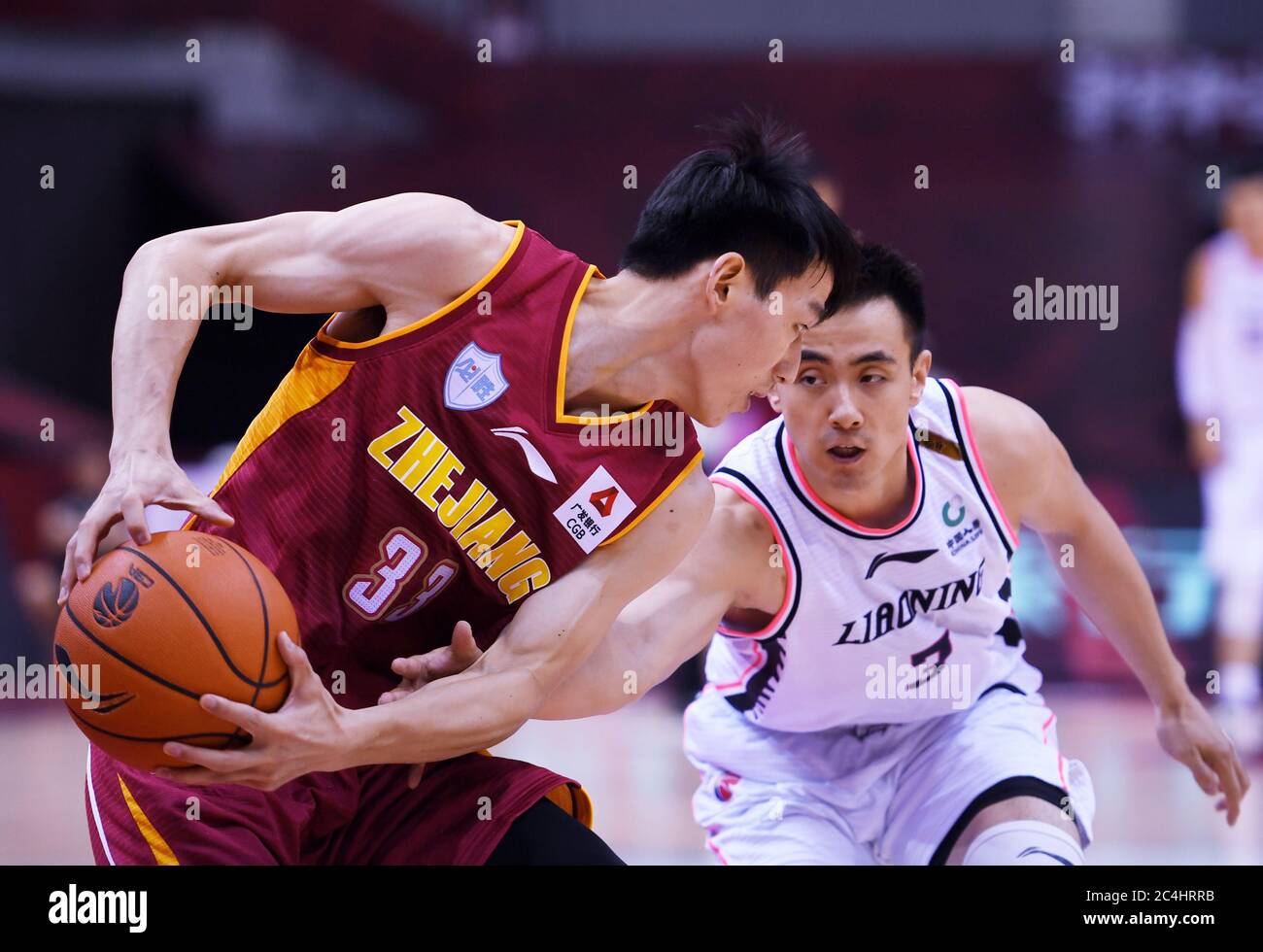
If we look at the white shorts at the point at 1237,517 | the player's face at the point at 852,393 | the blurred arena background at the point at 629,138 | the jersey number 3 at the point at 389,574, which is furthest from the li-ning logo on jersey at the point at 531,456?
the blurred arena background at the point at 629,138

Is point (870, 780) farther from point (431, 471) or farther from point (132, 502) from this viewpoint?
point (132, 502)

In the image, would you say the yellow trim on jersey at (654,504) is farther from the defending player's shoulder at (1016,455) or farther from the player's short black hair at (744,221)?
the defending player's shoulder at (1016,455)

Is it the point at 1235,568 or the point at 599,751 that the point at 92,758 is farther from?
the point at 1235,568

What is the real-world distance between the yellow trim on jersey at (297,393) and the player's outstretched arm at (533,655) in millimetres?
601

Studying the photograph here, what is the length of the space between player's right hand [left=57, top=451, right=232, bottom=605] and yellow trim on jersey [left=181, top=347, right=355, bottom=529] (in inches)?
14.6

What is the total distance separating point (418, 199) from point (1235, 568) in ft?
21.3

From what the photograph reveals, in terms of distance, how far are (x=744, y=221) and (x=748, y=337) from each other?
252mm

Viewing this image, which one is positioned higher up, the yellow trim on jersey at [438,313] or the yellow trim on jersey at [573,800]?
the yellow trim on jersey at [438,313]

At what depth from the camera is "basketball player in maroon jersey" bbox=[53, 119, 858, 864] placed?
2.96 meters

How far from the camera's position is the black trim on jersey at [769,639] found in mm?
3771

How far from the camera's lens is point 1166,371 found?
12.5 m
